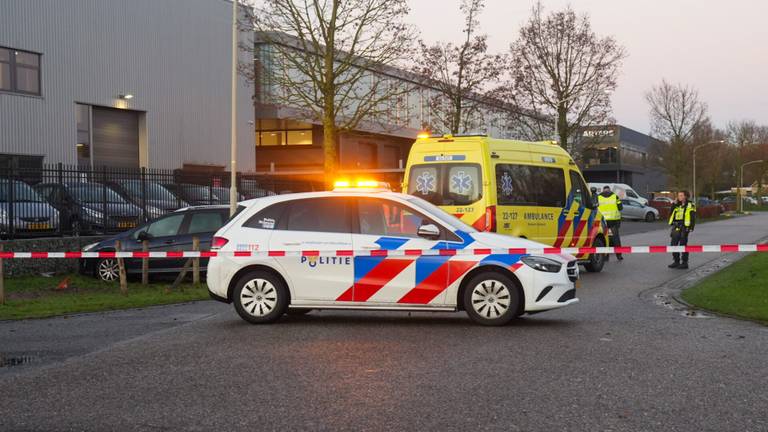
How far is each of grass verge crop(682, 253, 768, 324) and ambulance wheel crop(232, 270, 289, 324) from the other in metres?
5.52

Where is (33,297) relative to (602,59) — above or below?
below

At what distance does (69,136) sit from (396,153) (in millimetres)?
32268

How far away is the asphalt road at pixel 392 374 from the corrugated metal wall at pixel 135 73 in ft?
94.5

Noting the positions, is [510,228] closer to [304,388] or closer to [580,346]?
[580,346]

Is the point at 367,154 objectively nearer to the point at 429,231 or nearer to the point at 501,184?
the point at 501,184

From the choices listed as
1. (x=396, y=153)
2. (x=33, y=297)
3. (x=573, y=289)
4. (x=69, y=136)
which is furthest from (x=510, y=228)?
(x=396, y=153)

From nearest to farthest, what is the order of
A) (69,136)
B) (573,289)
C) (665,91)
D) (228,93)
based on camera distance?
(573,289) → (69,136) → (228,93) → (665,91)

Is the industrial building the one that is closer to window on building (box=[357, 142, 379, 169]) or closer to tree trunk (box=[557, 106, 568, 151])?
tree trunk (box=[557, 106, 568, 151])

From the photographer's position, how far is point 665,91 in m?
65.6

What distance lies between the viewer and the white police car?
30.3 feet

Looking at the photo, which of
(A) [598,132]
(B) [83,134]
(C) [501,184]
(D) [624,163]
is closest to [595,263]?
(C) [501,184]

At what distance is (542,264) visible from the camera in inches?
365

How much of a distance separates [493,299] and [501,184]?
5530mm

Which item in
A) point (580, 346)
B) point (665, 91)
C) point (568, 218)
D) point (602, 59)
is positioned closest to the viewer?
point (580, 346)
